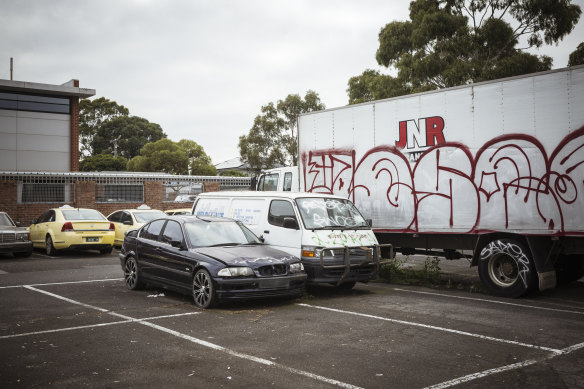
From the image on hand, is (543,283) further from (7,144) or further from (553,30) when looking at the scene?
(7,144)

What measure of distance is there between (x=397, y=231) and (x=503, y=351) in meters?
5.02

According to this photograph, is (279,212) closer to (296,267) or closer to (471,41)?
(296,267)

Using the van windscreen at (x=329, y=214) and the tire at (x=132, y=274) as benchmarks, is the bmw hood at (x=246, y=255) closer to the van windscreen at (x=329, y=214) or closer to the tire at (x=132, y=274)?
the van windscreen at (x=329, y=214)

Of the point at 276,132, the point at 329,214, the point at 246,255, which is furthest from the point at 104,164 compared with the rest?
the point at 246,255

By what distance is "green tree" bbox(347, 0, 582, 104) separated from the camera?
19.7 meters

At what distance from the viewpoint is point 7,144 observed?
3062cm

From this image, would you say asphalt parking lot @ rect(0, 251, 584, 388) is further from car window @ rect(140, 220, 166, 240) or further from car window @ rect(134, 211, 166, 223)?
car window @ rect(134, 211, 166, 223)

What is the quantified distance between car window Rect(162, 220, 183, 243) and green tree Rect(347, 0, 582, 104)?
47.4 feet

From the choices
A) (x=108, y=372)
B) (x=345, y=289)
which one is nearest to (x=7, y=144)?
(x=345, y=289)

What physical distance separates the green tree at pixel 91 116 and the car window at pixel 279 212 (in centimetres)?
6334

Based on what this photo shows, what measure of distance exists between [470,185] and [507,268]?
1.62 meters

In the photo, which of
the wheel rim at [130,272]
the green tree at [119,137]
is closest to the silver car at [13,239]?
the wheel rim at [130,272]

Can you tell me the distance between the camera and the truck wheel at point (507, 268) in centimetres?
888

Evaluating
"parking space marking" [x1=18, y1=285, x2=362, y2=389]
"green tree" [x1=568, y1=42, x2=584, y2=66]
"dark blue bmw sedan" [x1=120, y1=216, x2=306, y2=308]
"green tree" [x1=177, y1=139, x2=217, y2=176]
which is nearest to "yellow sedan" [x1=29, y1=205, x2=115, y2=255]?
"dark blue bmw sedan" [x1=120, y1=216, x2=306, y2=308]
